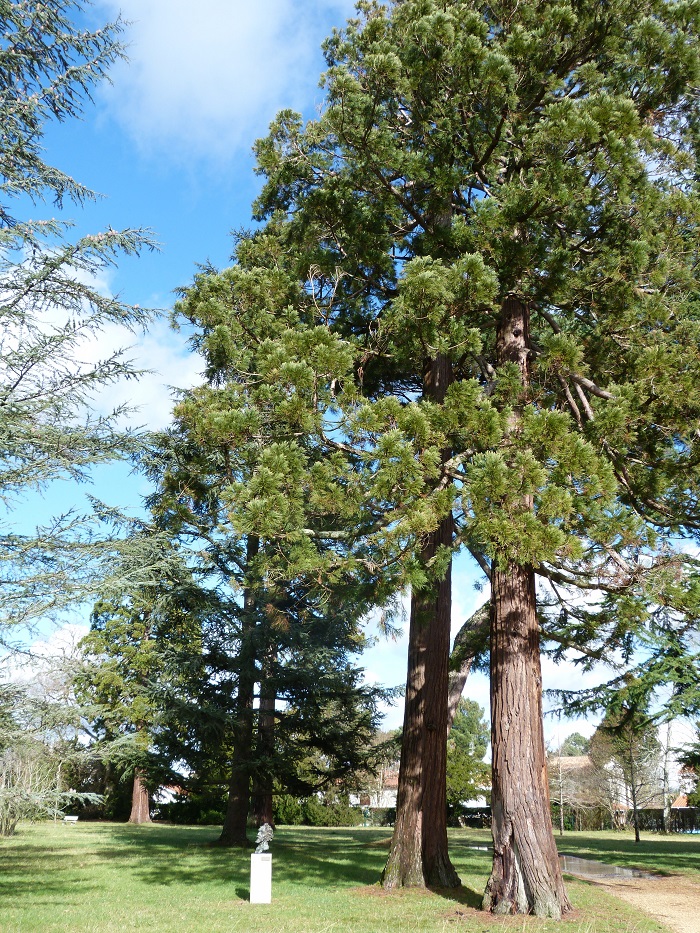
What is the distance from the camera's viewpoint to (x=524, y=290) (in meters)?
8.88

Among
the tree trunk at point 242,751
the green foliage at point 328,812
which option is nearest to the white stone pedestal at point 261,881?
the tree trunk at point 242,751

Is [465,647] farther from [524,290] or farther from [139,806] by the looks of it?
[139,806]

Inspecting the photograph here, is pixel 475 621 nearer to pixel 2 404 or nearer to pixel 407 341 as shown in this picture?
pixel 407 341

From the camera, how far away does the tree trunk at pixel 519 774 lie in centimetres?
718

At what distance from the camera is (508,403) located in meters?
8.39

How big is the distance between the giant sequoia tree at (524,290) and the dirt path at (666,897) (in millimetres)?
1638

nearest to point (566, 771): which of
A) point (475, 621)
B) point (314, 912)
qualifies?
point (475, 621)

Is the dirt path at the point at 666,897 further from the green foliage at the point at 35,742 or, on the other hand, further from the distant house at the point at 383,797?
the distant house at the point at 383,797

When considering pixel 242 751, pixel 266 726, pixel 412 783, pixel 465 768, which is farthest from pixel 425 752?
pixel 465 768

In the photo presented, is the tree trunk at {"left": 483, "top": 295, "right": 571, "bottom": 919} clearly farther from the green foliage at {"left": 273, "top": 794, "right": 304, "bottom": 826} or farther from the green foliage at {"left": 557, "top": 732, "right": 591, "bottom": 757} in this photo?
the green foliage at {"left": 557, "top": 732, "right": 591, "bottom": 757}

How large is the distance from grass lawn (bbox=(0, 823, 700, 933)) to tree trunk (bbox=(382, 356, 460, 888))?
1.31ft

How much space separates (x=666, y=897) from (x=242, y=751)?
30.6 feet

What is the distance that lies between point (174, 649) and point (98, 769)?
1534cm

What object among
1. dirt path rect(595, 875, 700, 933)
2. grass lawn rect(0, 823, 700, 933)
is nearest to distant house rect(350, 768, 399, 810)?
grass lawn rect(0, 823, 700, 933)
